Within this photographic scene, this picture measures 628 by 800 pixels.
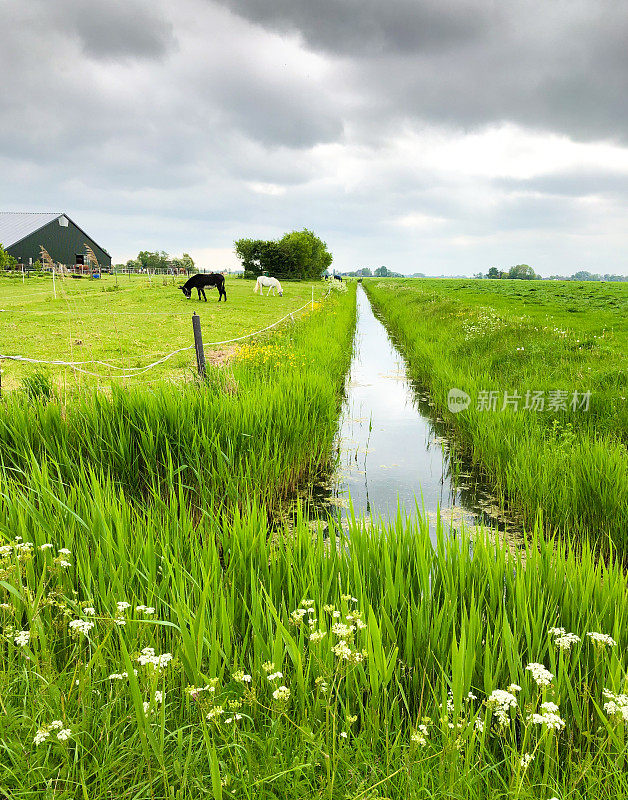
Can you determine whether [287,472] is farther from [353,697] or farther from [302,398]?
[353,697]

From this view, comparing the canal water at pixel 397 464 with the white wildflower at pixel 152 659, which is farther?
the canal water at pixel 397 464

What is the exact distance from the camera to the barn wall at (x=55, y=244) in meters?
47.3

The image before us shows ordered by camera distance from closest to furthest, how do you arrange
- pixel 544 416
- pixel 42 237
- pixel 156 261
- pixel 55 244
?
pixel 544 416, pixel 42 237, pixel 55 244, pixel 156 261

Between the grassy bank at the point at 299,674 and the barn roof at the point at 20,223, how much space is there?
5378cm

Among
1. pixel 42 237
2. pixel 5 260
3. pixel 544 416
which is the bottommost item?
pixel 544 416

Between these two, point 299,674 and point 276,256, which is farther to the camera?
point 276,256

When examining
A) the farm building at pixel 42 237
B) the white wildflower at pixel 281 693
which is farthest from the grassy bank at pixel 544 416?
the farm building at pixel 42 237

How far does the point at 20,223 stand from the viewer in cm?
5222

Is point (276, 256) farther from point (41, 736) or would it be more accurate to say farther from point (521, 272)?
point (521, 272)

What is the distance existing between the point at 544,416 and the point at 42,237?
180 ft

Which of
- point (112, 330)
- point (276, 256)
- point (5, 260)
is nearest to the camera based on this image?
point (112, 330)

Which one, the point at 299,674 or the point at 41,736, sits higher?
the point at 41,736

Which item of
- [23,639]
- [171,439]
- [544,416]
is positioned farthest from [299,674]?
[544,416]

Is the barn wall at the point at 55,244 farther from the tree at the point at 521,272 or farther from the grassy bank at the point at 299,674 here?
the tree at the point at 521,272
